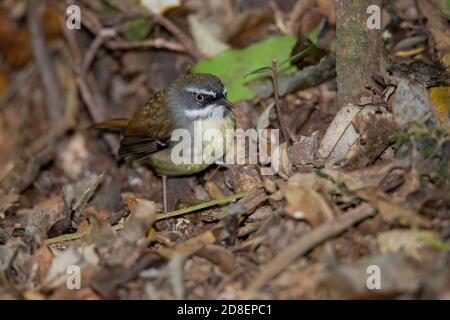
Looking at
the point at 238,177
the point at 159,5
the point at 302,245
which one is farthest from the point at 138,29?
the point at 302,245

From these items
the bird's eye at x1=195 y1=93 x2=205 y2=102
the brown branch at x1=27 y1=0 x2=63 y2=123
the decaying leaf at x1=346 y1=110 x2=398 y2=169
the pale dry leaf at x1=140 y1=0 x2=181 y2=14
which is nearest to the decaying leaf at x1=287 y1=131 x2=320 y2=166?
the decaying leaf at x1=346 y1=110 x2=398 y2=169

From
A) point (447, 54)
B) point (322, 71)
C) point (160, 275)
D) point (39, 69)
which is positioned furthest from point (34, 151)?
point (447, 54)

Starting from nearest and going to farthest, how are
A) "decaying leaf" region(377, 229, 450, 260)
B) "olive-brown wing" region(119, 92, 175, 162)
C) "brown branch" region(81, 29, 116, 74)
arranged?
"decaying leaf" region(377, 229, 450, 260) < "olive-brown wing" region(119, 92, 175, 162) < "brown branch" region(81, 29, 116, 74)

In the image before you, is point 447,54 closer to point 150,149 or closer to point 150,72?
point 150,149

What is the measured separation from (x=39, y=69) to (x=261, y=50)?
3.42m

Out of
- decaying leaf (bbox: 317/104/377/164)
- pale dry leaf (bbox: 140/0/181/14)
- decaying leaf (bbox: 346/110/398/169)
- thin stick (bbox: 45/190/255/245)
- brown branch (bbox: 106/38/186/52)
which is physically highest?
pale dry leaf (bbox: 140/0/181/14)

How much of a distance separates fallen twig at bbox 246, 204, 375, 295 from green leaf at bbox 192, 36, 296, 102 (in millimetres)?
2599

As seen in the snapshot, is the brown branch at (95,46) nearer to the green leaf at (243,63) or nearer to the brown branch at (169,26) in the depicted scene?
the brown branch at (169,26)

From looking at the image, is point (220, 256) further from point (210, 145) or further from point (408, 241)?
point (210, 145)

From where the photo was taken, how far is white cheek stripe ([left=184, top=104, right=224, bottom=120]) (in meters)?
5.72

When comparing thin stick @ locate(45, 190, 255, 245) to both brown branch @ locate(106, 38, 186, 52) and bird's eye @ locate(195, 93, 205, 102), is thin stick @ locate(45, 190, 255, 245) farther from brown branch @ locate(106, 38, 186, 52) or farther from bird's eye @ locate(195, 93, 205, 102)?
brown branch @ locate(106, 38, 186, 52)

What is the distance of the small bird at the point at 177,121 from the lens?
5.71 metres

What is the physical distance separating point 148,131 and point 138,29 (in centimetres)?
184

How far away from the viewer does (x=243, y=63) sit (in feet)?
21.1
